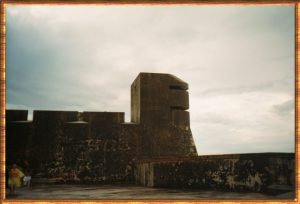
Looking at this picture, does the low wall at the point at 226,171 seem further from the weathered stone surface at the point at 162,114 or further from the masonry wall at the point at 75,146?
the weathered stone surface at the point at 162,114

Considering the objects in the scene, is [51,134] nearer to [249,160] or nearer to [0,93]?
[0,93]

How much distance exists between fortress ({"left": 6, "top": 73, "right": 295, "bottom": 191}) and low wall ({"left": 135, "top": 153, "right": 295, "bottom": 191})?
2.66 ft

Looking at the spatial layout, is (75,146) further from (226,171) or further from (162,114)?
(226,171)

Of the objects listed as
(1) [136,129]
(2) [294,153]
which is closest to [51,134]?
(1) [136,129]

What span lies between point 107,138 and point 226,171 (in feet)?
15.4

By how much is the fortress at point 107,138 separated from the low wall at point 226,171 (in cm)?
81

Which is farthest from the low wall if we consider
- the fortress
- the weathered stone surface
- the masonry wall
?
the weathered stone surface

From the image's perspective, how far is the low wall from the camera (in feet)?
21.1

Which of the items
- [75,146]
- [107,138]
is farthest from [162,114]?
Result: [75,146]

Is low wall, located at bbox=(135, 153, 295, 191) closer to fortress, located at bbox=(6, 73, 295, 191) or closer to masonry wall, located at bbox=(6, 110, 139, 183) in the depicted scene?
fortress, located at bbox=(6, 73, 295, 191)

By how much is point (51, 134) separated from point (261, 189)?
6.51 metres

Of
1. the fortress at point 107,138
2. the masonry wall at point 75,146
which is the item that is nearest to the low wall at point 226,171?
the fortress at point 107,138

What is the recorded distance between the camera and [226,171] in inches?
280

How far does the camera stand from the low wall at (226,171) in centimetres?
643
